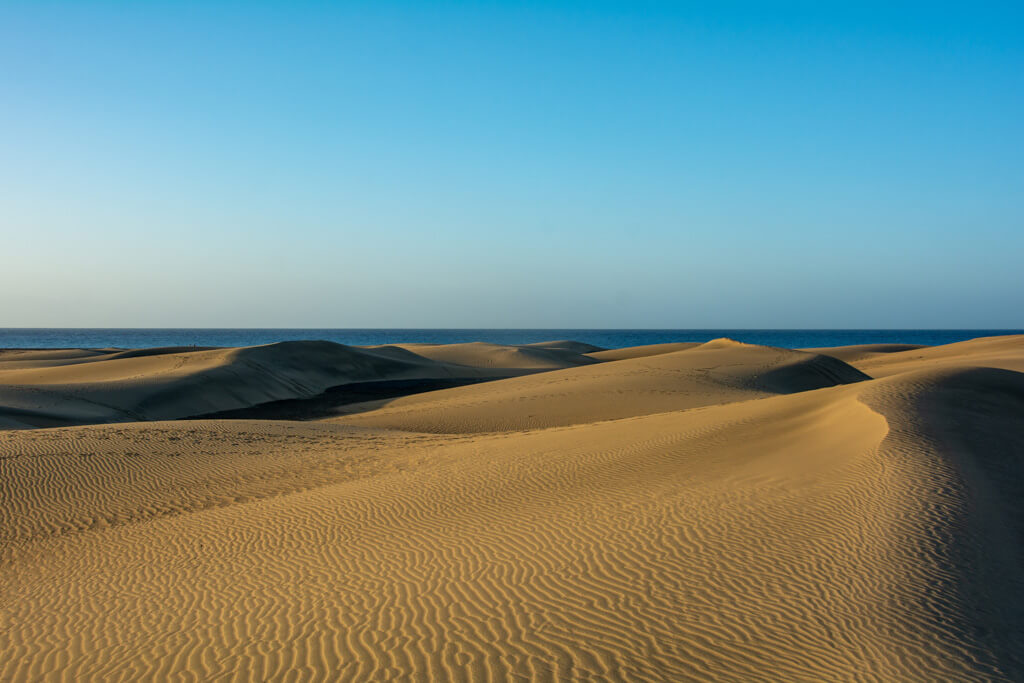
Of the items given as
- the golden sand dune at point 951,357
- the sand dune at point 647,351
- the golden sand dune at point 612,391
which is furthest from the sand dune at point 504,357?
the golden sand dune at point 951,357

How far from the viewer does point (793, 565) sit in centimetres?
661

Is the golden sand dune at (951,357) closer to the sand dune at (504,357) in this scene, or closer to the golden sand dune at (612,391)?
the golden sand dune at (612,391)

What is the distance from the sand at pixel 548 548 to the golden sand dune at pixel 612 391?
627cm

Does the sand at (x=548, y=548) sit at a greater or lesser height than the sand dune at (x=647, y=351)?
lesser

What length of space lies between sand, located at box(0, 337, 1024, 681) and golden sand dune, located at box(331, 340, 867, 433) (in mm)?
6269

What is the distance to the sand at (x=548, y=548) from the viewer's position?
213 inches

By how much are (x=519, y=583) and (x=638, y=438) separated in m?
7.26

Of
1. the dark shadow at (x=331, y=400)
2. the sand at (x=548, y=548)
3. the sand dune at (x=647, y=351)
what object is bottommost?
the dark shadow at (x=331, y=400)

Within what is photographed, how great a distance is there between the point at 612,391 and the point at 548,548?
18502 mm

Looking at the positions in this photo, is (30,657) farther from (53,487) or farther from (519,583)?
(53,487)

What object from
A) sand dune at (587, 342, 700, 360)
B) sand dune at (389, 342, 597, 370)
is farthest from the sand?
sand dune at (587, 342, 700, 360)

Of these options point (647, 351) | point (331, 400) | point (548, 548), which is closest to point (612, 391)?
point (331, 400)

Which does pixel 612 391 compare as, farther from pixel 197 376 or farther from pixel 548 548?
pixel 548 548

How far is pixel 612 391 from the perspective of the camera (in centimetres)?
2581
